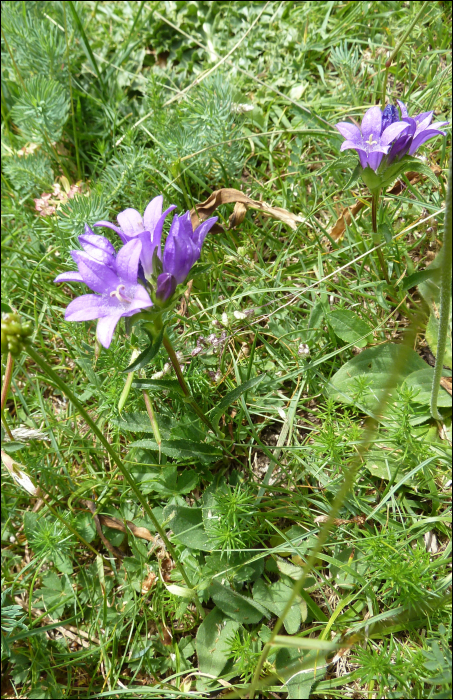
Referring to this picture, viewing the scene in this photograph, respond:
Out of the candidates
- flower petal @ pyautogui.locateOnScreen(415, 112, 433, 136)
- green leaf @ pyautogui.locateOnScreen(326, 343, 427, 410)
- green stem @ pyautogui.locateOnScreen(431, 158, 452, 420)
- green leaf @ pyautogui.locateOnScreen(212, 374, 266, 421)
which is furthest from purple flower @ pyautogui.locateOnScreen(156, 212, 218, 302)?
flower petal @ pyautogui.locateOnScreen(415, 112, 433, 136)

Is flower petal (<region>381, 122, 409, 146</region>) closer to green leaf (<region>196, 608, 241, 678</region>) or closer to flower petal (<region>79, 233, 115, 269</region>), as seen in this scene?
flower petal (<region>79, 233, 115, 269</region>)

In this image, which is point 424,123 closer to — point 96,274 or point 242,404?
point 242,404

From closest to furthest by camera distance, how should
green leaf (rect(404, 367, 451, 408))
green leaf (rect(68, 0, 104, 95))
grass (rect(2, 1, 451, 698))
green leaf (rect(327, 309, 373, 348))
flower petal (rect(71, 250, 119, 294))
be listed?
1. flower petal (rect(71, 250, 119, 294))
2. grass (rect(2, 1, 451, 698))
3. green leaf (rect(404, 367, 451, 408))
4. green leaf (rect(327, 309, 373, 348))
5. green leaf (rect(68, 0, 104, 95))

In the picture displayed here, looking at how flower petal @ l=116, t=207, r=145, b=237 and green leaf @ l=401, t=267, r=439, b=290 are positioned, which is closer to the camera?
flower petal @ l=116, t=207, r=145, b=237

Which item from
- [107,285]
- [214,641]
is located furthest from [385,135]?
[214,641]

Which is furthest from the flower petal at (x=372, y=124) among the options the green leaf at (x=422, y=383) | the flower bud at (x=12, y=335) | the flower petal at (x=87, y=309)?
the flower bud at (x=12, y=335)

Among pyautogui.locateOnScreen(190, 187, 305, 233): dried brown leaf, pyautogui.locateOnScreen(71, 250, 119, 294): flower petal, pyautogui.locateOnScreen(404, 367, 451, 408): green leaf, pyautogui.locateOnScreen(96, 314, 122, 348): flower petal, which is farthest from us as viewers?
pyautogui.locateOnScreen(190, 187, 305, 233): dried brown leaf

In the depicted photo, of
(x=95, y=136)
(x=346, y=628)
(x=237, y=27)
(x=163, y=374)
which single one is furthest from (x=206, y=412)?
(x=237, y=27)

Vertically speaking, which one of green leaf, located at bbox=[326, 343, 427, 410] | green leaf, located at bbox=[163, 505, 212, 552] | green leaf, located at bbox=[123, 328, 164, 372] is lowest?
green leaf, located at bbox=[163, 505, 212, 552]
